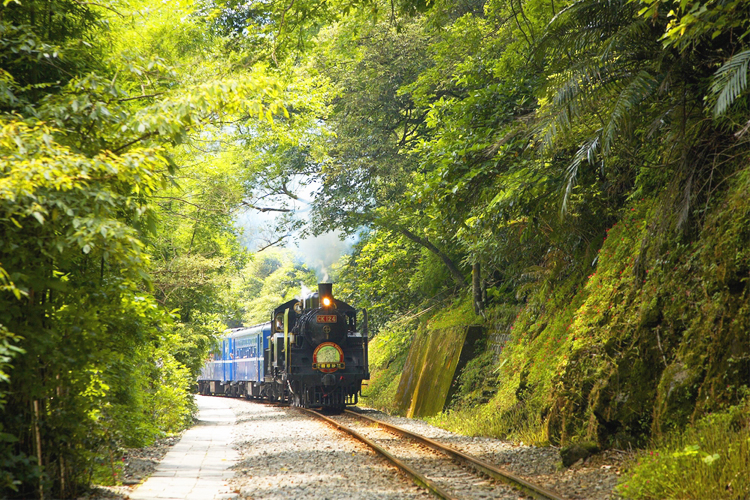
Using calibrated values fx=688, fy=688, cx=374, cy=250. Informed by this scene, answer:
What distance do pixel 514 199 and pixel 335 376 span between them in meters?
11.4

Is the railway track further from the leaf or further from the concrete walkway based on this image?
the concrete walkway

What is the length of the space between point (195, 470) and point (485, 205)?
6.81 m

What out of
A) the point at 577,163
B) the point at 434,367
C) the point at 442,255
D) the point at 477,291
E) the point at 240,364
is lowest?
the point at 434,367

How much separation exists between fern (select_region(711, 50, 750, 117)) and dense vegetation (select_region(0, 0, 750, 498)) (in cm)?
3

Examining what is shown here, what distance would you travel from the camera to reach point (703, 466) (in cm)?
626

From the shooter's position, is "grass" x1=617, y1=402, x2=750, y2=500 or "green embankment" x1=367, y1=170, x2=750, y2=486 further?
"green embankment" x1=367, y1=170, x2=750, y2=486

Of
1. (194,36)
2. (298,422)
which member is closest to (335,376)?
Result: (298,422)

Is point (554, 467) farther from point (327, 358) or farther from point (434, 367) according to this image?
point (327, 358)

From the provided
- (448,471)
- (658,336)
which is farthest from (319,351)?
(658,336)

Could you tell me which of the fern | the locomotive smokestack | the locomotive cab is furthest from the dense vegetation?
the locomotive smokestack

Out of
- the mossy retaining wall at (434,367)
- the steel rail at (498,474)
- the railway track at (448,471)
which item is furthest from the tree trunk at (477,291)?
the steel rail at (498,474)

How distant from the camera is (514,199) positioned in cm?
1080

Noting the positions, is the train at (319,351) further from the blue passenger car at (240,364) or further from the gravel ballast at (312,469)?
Answer: the gravel ballast at (312,469)

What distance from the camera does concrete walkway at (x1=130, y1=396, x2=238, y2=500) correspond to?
25.9 feet
